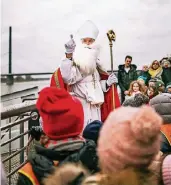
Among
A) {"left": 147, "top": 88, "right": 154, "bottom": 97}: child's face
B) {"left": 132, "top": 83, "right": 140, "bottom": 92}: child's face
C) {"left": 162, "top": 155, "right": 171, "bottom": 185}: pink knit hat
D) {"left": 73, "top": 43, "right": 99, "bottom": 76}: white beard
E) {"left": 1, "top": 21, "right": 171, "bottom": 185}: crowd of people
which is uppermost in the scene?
{"left": 73, "top": 43, "right": 99, "bottom": 76}: white beard

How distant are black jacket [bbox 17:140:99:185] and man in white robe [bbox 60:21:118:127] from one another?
236 cm

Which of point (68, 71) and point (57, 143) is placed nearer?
point (57, 143)

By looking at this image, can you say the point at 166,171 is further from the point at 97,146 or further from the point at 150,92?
the point at 150,92

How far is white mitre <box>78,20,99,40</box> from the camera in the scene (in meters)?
4.57

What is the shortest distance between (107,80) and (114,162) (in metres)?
3.03

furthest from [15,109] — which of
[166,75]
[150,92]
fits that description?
[166,75]

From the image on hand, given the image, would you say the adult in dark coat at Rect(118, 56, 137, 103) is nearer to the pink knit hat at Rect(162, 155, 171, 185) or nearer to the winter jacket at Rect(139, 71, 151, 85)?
the winter jacket at Rect(139, 71, 151, 85)

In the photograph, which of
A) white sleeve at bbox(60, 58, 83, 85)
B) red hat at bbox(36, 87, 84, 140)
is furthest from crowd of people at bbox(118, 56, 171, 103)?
red hat at bbox(36, 87, 84, 140)

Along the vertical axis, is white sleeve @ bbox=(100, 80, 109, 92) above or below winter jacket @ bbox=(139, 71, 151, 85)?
below

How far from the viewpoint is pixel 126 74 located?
7441 mm

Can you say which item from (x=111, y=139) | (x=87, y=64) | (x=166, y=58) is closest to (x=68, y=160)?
(x=111, y=139)

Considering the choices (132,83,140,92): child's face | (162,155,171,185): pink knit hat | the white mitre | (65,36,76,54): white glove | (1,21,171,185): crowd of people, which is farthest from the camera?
(132,83,140,92): child's face

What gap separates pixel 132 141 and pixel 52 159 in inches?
16.1

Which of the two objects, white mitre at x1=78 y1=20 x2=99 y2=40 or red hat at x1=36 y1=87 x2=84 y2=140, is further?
white mitre at x1=78 y1=20 x2=99 y2=40
